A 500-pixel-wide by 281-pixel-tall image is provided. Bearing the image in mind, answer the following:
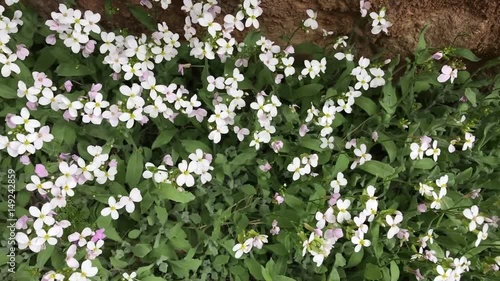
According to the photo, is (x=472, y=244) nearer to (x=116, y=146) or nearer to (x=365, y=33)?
(x=365, y=33)

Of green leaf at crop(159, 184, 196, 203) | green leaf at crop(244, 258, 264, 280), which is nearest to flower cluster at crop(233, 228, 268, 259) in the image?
green leaf at crop(244, 258, 264, 280)

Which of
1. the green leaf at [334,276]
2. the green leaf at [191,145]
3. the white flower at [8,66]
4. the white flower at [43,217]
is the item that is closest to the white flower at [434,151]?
the green leaf at [334,276]

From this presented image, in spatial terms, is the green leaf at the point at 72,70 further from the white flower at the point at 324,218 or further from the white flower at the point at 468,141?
the white flower at the point at 468,141

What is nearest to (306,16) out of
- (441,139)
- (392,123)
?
(392,123)

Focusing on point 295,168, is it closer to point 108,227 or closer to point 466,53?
point 108,227

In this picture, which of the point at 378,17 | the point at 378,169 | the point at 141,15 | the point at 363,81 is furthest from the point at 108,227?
the point at 378,17

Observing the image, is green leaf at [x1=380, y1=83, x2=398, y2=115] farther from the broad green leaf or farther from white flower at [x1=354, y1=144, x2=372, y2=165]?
the broad green leaf
